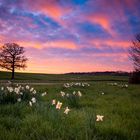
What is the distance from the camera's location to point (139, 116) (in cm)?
659

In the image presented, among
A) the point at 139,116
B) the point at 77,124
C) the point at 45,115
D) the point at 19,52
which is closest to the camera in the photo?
the point at 77,124

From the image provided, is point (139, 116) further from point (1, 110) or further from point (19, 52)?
point (19, 52)

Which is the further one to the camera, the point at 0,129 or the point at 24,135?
the point at 0,129

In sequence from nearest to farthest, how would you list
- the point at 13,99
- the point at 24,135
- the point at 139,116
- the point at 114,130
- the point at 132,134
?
the point at 24,135 → the point at 132,134 → the point at 114,130 → the point at 139,116 → the point at 13,99

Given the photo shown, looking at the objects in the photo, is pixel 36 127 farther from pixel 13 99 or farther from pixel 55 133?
pixel 13 99

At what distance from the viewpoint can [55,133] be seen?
175 inches

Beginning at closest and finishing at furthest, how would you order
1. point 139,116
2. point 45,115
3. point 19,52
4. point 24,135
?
point 24,135 → point 45,115 → point 139,116 → point 19,52

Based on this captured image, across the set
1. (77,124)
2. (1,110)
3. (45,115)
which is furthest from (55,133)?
(1,110)

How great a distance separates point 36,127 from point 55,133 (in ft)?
2.10

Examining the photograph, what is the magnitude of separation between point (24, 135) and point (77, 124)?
1337 mm

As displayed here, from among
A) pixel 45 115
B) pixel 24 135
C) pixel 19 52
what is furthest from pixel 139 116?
pixel 19 52

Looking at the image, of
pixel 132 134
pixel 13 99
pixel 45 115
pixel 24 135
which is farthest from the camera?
pixel 13 99

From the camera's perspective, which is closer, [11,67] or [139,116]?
[139,116]

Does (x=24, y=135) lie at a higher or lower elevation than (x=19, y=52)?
lower
